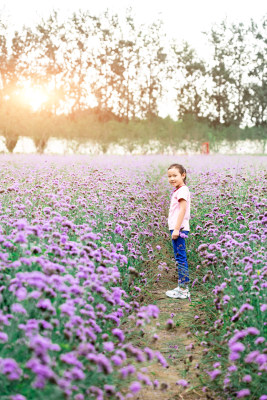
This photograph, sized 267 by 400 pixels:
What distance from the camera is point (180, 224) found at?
519 cm

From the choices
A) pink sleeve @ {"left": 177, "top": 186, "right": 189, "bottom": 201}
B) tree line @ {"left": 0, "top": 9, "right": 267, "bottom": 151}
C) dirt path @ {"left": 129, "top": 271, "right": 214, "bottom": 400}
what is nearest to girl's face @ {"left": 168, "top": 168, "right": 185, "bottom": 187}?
pink sleeve @ {"left": 177, "top": 186, "right": 189, "bottom": 201}

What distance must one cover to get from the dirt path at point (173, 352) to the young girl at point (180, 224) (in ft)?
0.46

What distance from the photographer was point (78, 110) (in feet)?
126

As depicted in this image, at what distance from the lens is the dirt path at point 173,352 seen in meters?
3.14

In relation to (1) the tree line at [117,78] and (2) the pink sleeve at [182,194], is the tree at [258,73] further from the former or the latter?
(2) the pink sleeve at [182,194]

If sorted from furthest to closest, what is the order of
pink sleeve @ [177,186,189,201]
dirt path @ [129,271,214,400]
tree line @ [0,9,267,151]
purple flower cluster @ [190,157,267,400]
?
1. tree line @ [0,9,267,151]
2. pink sleeve @ [177,186,189,201]
3. dirt path @ [129,271,214,400]
4. purple flower cluster @ [190,157,267,400]

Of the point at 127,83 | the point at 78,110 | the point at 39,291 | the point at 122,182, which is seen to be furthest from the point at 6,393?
the point at 127,83

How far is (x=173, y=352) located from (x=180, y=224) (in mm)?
1758

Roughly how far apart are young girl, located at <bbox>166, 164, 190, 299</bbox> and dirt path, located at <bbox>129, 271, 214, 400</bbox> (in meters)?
0.14

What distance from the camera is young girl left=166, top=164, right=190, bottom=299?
520cm

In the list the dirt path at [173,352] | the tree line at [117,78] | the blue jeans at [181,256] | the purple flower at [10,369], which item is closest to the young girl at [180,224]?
the blue jeans at [181,256]

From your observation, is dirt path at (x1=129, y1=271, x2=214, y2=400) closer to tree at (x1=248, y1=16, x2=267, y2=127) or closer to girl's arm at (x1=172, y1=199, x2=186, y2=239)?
girl's arm at (x1=172, y1=199, x2=186, y2=239)

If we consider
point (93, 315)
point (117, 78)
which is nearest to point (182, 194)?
point (93, 315)

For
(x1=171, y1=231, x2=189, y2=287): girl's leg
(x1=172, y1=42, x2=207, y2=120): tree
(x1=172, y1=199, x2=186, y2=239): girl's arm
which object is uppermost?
(x1=172, y1=42, x2=207, y2=120): tree
